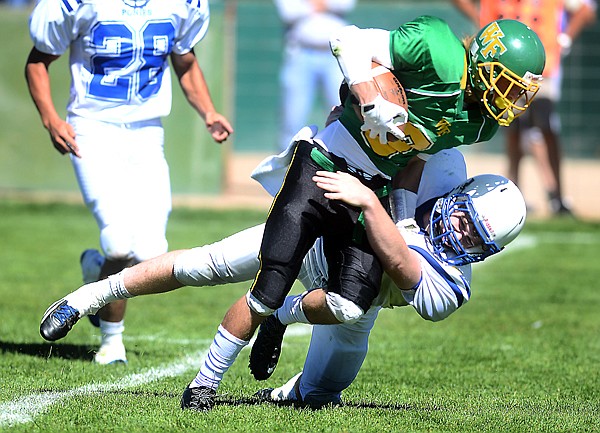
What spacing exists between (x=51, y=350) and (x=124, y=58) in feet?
4.66

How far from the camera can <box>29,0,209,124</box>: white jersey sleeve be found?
515 centimetres

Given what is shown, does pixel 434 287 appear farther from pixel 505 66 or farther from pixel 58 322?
pixel 58 322

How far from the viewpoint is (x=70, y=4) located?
5.11m

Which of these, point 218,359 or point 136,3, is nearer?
point 218,359

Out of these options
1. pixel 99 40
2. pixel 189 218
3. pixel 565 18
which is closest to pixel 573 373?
pixel 99 40

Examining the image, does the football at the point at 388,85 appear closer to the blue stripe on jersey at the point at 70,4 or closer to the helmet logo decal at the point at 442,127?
the helmet logo decal at the point at 442,127

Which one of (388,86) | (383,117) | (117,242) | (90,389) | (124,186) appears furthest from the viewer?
(124,186)

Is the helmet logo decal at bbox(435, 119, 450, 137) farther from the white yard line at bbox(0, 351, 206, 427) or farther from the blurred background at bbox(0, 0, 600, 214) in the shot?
the blurred background at bbox(0, 0, 600, 214)

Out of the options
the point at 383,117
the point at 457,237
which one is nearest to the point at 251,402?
the point at 457,237

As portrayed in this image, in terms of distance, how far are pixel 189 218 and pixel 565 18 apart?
426cm

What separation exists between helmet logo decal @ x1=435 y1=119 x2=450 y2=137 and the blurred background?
703 centimetres

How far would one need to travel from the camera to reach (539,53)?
4059mm

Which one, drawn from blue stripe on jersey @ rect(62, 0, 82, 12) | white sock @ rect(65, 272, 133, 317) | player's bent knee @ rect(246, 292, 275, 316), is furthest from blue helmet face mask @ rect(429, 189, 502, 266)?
blue stripe on jersey @ rect(62, 0, 82, 12)

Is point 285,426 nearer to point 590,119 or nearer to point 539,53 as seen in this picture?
point 539,53
